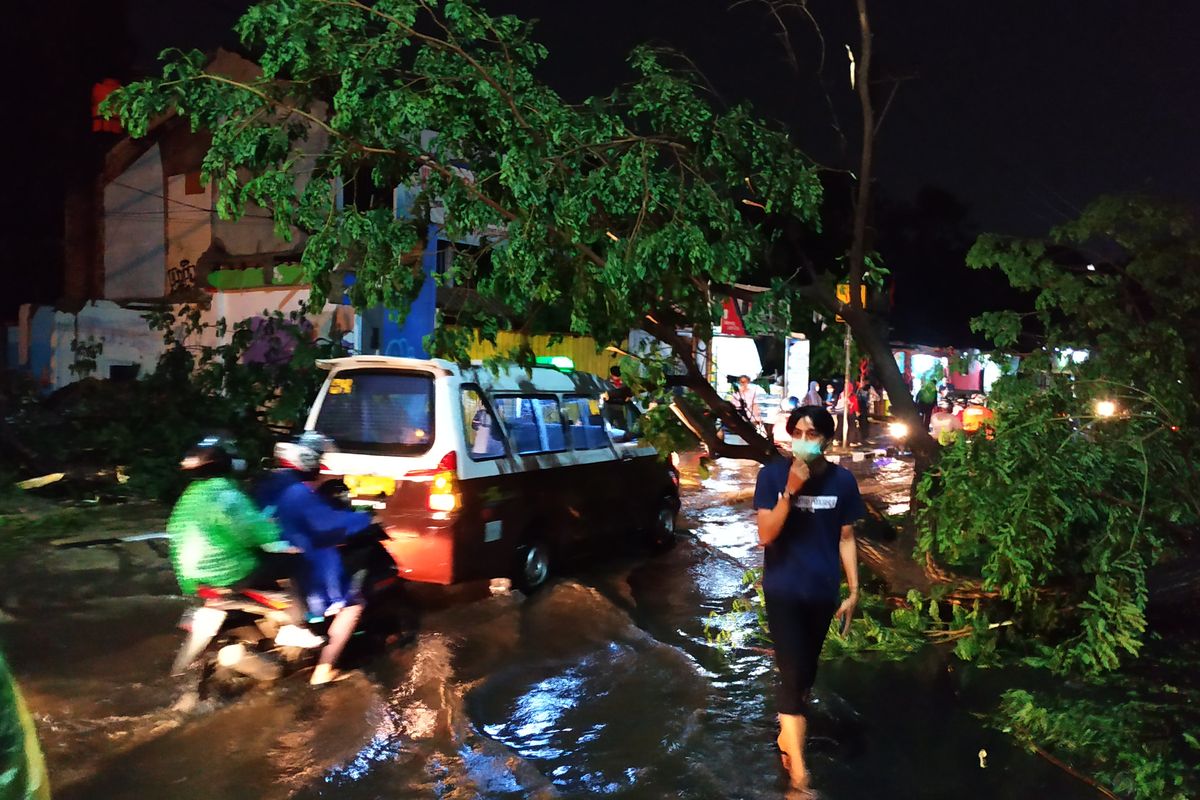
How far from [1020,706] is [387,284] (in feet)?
15.3

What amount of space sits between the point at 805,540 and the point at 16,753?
3.06 meters

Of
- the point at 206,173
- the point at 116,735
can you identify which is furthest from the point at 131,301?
the point at 116,735

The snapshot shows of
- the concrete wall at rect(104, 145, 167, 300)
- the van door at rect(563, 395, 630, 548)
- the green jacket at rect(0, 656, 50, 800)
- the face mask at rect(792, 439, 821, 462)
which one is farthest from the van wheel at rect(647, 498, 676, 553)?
the concrete wall at rect(104, 145, 167, 300)

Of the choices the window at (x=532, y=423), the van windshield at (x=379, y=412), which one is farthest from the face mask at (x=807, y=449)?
the window at (x=532, y=423)

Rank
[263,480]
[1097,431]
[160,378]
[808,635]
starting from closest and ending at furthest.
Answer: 1. [808,635]
2. [263,480]
3. [1097,431]
4. [160,378]

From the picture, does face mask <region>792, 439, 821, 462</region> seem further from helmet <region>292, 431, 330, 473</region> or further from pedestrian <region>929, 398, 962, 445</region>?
pedestrian <region>929, 398, 962, 445</region>

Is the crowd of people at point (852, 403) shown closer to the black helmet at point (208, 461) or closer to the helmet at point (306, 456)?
the helmet at point (306, 456)

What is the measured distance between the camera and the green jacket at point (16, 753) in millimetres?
2199

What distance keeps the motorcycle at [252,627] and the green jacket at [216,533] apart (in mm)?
132

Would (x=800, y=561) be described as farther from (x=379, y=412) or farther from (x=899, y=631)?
(x=379, y=412)

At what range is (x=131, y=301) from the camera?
20.8 metres

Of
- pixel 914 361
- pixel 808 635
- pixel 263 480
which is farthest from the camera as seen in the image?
pixel 914 361

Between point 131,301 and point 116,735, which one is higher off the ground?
point 131,301

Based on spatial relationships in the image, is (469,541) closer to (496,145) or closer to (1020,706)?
(496,145)
